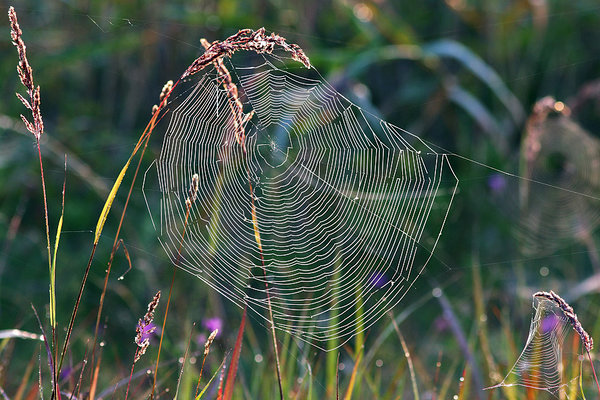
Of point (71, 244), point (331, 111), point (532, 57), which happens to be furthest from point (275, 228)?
point (532, 57)

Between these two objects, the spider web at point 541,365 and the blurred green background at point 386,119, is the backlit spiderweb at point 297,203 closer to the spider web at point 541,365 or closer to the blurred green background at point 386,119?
the blurred green background at point 386,119

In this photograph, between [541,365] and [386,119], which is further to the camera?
[386,119]

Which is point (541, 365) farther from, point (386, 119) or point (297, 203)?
point (386, 119)

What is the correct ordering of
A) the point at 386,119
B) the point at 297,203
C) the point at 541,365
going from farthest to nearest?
the point at 386,119, the point at 297,203, the point at 541,365

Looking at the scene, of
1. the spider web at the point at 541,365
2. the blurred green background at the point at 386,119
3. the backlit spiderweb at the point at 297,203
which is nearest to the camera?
the spider web at the point at 541,365

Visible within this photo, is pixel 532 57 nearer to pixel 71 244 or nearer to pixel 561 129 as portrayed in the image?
pixel 561 129

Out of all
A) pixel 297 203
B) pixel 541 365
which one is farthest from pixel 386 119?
pixel 541 365

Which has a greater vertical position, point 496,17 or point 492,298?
point 496,17

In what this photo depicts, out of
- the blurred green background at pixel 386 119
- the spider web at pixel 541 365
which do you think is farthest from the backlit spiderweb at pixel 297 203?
the spider web at pixel 541 365
